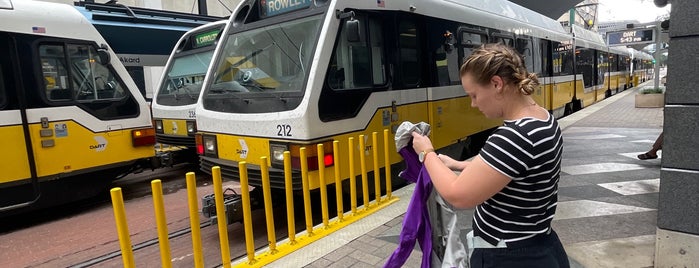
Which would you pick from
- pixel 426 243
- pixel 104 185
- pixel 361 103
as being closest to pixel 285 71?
pixel 361 103

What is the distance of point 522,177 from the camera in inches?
59.4

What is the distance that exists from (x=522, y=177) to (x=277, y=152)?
3063 millimetres

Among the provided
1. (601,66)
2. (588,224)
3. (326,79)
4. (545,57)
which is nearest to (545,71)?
(545,57)

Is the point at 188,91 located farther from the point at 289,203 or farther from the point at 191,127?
the point at 289,203

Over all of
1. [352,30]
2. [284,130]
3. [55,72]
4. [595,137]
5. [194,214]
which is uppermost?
[352,30]

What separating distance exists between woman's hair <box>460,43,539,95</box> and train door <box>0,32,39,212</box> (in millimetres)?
5635

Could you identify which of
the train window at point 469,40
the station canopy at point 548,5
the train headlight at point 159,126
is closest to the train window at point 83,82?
the train headlight at point 159,126

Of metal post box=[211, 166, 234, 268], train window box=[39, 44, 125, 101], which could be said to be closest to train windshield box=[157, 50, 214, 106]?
train window box=[39, 44, 125, 101]

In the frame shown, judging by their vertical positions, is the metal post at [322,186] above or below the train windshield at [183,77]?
below

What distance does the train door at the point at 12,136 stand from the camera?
16.7 feet

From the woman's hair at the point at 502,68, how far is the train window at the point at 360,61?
2.84 m

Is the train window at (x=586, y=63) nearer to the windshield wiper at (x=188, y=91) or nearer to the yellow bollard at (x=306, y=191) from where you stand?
the windshield wiper at (x=188, y=91)

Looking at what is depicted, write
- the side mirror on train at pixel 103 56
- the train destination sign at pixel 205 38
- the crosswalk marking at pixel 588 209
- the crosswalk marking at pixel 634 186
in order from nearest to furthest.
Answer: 1. the crosswalk marking at pixel 588 209
2. the crosswalk marking at pixel 634 186
3. the side mirror on train at pixel 103 56
4. the train destination sign at pixel 205 38

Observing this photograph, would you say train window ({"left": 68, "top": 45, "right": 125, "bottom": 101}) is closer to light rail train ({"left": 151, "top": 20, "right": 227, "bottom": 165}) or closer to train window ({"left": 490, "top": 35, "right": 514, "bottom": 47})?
light rail train ({"left": 151, "top": 20, "right": 227, "bottom": 165})
